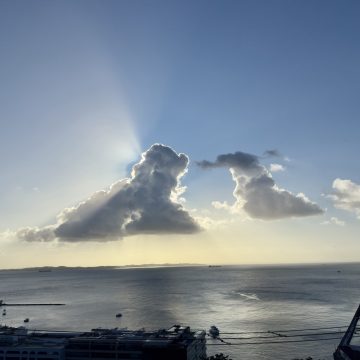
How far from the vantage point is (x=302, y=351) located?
129625 millimetres

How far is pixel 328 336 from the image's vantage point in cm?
14725

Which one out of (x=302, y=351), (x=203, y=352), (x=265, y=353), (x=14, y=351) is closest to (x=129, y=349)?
(x=203, y=352)

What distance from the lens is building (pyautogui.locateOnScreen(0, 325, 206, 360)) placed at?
99394 millimetres

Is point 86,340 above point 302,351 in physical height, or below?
above

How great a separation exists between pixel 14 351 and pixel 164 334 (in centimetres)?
4194

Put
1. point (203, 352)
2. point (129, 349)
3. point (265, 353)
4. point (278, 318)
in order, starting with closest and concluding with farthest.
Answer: point (129, 349) < point (203, 352) < point (265, 353) < point (278, 318)

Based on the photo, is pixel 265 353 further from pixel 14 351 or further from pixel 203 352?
pixel 14 351

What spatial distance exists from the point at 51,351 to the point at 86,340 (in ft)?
33.0

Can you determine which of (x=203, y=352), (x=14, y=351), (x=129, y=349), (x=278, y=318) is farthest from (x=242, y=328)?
(x=14, y=351)

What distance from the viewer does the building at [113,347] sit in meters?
99.4

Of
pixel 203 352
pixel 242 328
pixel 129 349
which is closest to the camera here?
pixel 129 349

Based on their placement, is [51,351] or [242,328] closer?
[51,351]

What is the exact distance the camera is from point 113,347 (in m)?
107

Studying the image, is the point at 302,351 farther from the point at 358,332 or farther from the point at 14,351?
the point at 14,351
